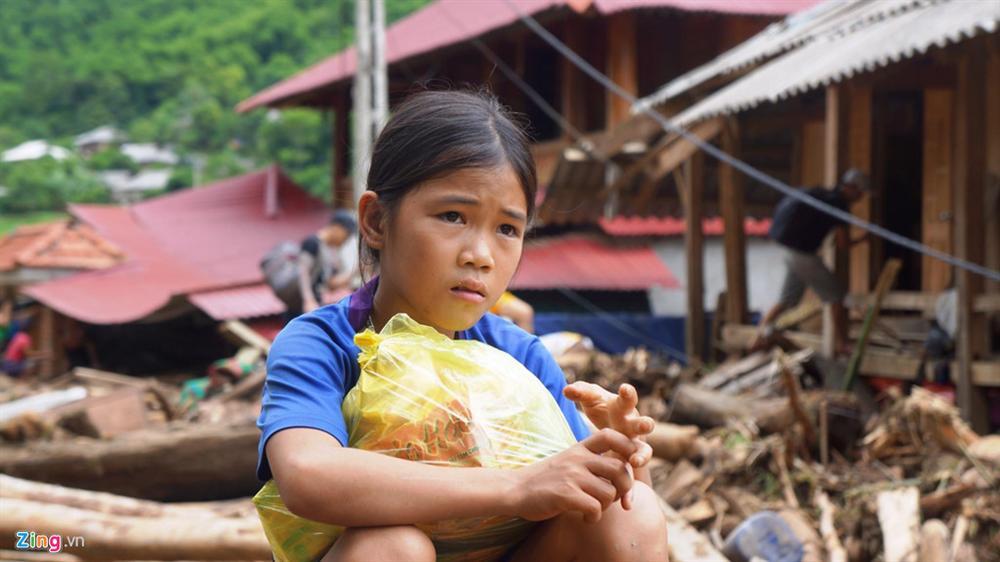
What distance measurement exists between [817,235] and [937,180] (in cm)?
168

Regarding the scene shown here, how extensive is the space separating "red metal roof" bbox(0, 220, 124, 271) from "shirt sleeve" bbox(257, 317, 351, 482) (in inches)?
721

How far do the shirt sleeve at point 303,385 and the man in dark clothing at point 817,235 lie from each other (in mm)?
6644

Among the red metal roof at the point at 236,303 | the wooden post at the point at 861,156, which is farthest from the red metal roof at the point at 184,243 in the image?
the wooden post at the point at 861,156

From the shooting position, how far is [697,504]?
500 centimetres

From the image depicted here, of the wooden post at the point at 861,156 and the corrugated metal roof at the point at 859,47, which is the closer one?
the corrugated metal roof at the point at 859,47

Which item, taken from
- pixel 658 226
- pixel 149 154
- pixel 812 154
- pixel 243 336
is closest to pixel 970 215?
pixel 812 154

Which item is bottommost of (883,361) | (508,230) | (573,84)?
(883,361)

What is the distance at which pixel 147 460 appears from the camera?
18.9 ft

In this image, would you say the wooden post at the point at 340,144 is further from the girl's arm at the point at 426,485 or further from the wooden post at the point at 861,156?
the girl's arm at the point at 426,485

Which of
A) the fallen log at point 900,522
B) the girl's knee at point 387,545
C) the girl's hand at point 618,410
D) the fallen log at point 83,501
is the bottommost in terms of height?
the fallen log at point 900,522

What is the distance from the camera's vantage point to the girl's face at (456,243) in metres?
1.87

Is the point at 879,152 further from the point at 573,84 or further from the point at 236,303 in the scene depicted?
the point at 236,303

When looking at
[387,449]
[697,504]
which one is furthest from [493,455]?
[697,504]

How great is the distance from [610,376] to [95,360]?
11.8m
